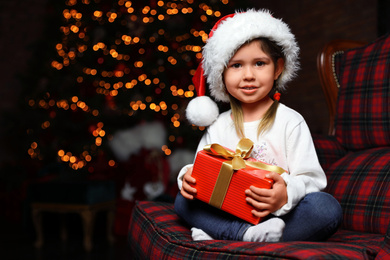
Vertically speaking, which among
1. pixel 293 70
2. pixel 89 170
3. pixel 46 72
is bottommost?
pixel 89 170

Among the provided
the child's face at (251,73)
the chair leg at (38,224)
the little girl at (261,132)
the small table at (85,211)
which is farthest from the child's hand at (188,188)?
the chair leg at (38,224)

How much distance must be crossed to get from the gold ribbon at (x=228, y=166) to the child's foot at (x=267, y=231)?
0.11 meters

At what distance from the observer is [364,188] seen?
132 centimetres

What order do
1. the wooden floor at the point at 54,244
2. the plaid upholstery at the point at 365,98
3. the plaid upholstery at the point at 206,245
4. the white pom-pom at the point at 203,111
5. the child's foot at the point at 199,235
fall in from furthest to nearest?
the wooden floor at the point at 54,244 → the plaid upholstery at the point at 365,98 → the white pom-pom at the point at 203,111 → the child's foot at the point at 199,235 → the plaid upholstery at the point at 206,245

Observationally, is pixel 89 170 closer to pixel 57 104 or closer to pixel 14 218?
pixel 57 104

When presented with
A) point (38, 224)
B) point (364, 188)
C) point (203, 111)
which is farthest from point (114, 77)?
point (364, 188)

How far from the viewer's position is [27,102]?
353 centimetres

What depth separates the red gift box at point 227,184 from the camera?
1.01 meters

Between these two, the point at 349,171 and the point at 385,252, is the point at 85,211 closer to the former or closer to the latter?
the point at 349,171

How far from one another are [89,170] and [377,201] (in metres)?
2.45

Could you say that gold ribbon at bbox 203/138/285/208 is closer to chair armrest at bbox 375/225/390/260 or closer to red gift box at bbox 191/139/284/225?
red gift box at bbox 191/139/284/225

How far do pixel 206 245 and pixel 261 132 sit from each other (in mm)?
430

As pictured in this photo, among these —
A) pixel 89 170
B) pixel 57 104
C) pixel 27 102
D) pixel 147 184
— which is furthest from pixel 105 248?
pixel 27 102

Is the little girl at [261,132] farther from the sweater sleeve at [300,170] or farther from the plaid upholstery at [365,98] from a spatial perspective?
the plaid upholstery at [365,98]
